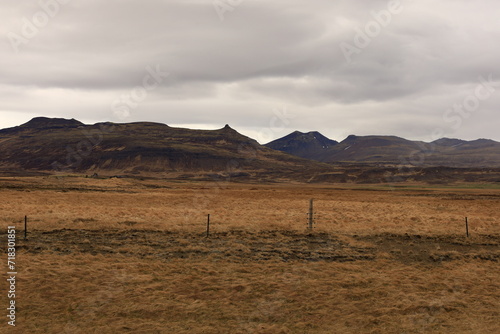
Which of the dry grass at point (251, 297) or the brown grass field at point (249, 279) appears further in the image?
the brown grass field at point (249, 279)

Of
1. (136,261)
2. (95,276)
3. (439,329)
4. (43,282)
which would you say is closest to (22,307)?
(43,282)

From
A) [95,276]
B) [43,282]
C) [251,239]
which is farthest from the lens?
[251,239]

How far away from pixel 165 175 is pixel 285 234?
145 metres

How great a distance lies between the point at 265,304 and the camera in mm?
12867

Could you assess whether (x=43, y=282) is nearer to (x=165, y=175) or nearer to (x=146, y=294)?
(x=146, y=294)

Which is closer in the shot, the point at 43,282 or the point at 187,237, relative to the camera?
the point at 43,282

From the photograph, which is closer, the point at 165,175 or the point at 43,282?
the point at 43,282

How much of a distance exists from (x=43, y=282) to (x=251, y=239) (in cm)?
1159

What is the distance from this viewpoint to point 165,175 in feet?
540

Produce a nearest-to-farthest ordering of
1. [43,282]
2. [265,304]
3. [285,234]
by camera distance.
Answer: [265,304], [43,282], [285,234]

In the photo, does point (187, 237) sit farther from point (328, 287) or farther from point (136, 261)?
point (328, 287)

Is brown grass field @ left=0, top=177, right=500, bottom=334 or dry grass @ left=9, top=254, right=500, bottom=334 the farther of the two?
brown grass field @ left=0, top=177, right=500, bottom=334

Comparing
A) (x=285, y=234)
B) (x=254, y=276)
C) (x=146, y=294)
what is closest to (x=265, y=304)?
(x=254, y=276)

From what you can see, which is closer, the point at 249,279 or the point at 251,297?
the point at 251,297
